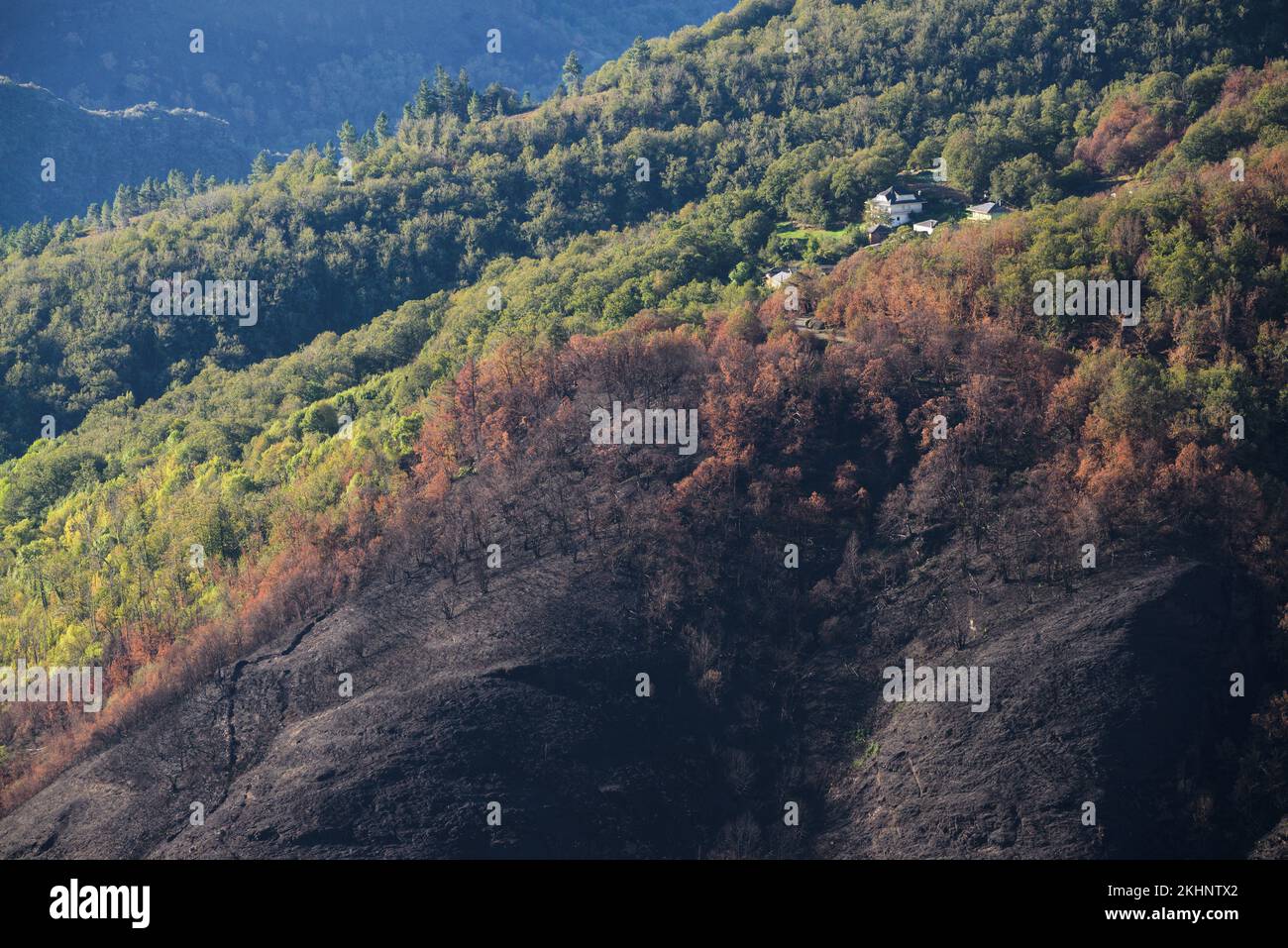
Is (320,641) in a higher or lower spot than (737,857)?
higher

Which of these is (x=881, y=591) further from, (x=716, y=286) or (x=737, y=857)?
(x=716, y=286)

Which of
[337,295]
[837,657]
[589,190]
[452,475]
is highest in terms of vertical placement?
[589,190]

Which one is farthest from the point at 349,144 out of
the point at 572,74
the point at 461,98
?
the point at 572,74

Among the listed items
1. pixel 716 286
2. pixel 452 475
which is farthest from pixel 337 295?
pixel 452 475

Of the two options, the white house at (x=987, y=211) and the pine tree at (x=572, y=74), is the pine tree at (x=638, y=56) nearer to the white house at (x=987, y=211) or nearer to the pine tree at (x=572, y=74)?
the pine tree at (x=572, y=74)

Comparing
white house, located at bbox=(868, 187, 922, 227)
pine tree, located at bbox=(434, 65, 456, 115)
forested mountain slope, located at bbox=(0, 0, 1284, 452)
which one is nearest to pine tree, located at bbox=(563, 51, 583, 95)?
forested mountain slope, located at bbox=(0, 0, 1284, 452)

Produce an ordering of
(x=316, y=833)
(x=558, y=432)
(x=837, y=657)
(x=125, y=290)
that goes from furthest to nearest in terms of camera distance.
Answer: (x=125, y=290), (x=558, y=432), (x=837, y=657), (x=316, y=833)
